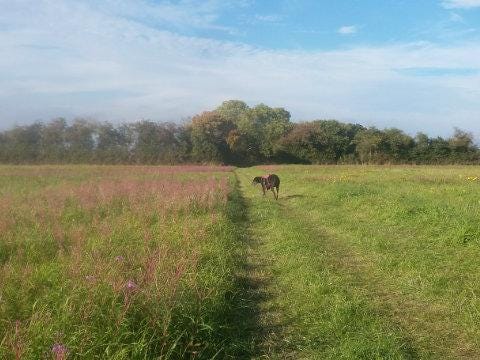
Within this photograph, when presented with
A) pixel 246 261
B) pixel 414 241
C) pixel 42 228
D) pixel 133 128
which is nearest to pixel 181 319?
pixel 246 261

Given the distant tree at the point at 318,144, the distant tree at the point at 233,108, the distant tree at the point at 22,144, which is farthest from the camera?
the distant tree at the point at 233,108

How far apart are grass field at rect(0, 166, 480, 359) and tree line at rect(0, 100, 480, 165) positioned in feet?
128

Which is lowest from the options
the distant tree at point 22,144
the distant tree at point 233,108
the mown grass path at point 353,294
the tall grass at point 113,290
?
the mown grass path at point 353,294

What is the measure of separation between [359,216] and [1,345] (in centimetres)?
943

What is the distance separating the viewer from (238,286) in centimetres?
598

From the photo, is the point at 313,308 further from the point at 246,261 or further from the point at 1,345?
the point at 1,345

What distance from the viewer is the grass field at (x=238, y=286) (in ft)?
13.0

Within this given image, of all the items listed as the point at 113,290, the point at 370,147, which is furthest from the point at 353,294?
the point at 370,147

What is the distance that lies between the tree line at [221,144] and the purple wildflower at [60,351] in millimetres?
45435

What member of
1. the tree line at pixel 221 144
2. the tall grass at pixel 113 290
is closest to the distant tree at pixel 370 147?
the tree line at pixel 221 144

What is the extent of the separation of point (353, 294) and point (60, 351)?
142 inches

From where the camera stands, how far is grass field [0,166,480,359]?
3.96 m

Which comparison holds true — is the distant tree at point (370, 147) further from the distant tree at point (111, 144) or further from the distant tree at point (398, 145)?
the distant tree at point (111, 144)

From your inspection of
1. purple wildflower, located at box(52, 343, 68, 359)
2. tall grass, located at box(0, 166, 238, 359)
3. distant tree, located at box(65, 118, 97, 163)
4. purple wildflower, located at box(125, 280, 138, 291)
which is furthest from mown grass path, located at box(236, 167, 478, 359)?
distant tree, located at box(65, 118, 97, 163)
